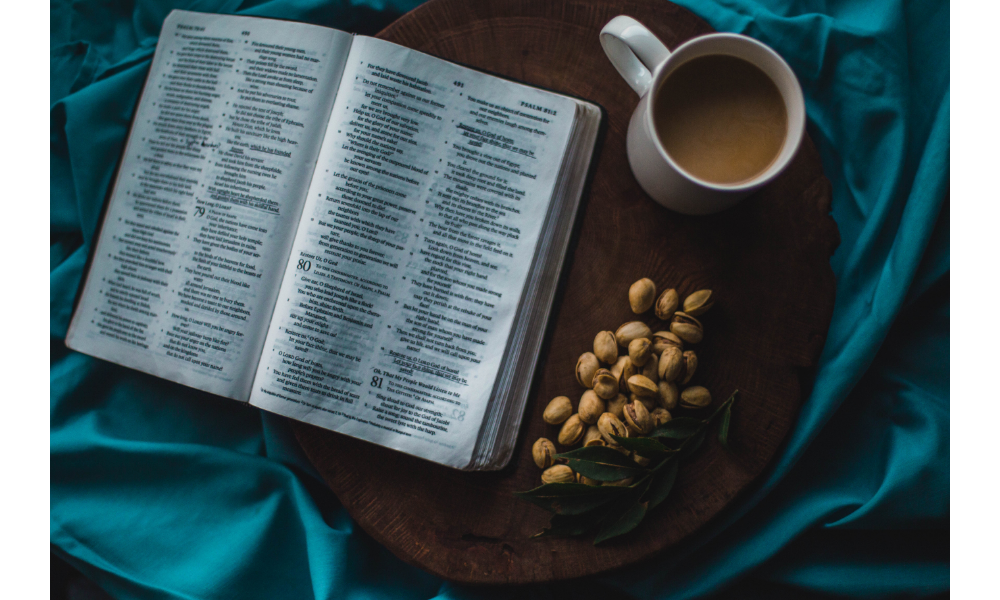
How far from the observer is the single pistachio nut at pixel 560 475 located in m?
0.60

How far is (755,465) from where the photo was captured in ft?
1.97

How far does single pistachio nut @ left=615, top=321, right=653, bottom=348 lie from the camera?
24.0 inches

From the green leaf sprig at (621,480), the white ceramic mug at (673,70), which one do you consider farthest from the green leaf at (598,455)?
the white ceramic mug at (673,70)

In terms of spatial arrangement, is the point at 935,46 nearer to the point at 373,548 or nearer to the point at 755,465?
the point at 755,465

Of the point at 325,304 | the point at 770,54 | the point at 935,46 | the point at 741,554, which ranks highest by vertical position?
the point at 935,46

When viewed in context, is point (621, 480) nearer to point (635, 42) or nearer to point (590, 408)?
point (590, 408)

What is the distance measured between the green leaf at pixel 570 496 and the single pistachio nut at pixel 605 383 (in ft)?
0.32

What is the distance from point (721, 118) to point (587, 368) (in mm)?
287

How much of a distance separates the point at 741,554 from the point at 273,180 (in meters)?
0.69

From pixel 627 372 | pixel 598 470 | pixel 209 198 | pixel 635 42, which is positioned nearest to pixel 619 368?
pixel 627 372

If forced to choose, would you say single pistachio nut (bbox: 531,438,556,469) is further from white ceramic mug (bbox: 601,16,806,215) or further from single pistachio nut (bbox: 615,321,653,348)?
white ceramic mug (bbox: 601,16,806,215)

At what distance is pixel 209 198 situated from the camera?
63 cm

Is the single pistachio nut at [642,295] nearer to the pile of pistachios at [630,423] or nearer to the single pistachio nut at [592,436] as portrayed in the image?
the pile of pistachios at [630,423]

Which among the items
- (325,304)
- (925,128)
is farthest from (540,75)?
(925,128)
